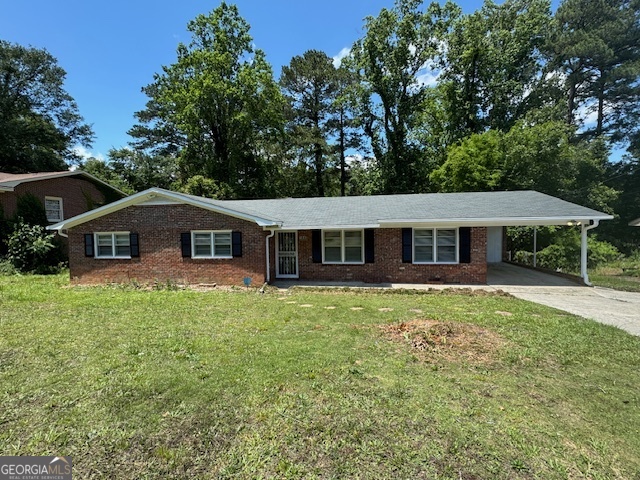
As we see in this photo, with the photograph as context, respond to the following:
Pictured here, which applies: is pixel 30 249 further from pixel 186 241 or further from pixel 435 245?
pixel 435 245

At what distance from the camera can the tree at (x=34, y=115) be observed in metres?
25.7

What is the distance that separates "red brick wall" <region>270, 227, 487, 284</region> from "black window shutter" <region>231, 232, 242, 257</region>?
4.64 ft

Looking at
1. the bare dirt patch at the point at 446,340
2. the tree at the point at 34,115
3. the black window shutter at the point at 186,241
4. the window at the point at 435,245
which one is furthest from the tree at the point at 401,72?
the tree at the point at 34,115

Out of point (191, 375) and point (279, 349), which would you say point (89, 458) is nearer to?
point (191, 375)

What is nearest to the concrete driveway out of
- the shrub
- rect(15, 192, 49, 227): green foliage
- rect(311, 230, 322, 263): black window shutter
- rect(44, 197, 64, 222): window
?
the shrub

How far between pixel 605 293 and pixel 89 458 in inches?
525

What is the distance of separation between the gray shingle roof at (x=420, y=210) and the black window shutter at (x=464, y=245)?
0.62 m

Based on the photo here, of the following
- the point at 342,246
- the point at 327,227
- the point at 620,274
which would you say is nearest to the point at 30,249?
the point at 327,227

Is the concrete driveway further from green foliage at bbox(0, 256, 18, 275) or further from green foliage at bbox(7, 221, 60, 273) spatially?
green foliage at bbox(0, 256, 18, 275)

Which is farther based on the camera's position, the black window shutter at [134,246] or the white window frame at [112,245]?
the white window frame at [112,245]

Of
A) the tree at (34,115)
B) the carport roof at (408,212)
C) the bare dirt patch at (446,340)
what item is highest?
the tree at (34,115)

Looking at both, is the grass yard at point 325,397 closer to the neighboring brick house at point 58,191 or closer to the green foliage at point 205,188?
the neighboring brick house at point 58,191

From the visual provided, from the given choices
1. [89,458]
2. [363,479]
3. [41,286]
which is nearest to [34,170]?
[41,286]

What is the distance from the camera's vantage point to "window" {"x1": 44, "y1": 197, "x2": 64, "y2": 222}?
18.0 meters
